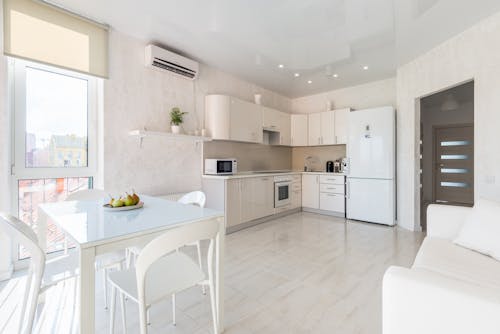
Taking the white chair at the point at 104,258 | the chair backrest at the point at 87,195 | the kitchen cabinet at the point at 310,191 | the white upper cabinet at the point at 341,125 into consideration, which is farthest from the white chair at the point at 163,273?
the white upper cabinet at the point at 341,125

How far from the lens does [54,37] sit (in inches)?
95.4

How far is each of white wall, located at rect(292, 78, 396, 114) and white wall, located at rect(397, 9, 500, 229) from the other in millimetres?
610

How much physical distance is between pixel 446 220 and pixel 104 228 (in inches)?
100

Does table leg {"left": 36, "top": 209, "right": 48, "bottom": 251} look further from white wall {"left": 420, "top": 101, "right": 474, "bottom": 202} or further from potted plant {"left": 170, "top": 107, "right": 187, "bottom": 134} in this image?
white wall {"left": 420, "top": 101, "right": 474, "bottom": 202}

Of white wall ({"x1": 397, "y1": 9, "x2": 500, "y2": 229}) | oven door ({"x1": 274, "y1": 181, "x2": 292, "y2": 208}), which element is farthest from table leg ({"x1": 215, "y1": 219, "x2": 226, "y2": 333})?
oven door ({"x1": 274, "y1": 181, "x2": 292, "y2": 208})

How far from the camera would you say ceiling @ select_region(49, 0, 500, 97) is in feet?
7.79

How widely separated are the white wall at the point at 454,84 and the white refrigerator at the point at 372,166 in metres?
0.16

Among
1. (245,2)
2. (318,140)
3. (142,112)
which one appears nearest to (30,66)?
(142,112)

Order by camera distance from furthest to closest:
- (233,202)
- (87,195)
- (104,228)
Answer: (233,202) → (87,195) → (104,228)

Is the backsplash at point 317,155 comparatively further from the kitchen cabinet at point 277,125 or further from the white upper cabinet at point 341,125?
the kitchen cabinet at point 277,125

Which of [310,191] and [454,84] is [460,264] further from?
[310,191]

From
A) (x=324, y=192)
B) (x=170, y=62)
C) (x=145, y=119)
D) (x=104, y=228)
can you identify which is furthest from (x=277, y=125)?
(x=104, y=228)

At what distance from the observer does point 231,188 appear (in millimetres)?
3633

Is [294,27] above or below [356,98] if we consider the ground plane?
above
